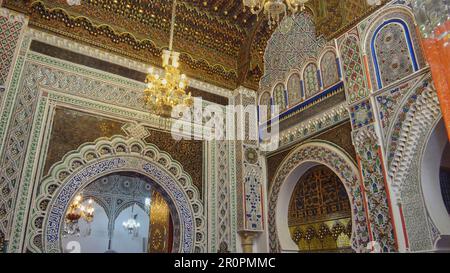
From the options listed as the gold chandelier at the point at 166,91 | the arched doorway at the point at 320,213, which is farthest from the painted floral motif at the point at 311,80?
the gold chandelier at the point at 166,91

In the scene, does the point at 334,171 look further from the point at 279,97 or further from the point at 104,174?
the point at 104,174

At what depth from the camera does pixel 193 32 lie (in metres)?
5.78

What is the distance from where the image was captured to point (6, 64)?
4043mm

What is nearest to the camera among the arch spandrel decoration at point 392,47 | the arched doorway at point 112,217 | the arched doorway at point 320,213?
the arch spandrel decoration at point 392,47

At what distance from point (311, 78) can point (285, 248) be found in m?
2.45

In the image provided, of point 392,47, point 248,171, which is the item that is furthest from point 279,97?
point 392,47

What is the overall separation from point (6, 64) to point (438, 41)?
14.9ft

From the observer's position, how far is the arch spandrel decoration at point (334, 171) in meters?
3.86

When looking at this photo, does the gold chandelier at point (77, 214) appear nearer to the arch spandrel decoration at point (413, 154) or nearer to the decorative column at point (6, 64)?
the decorative column at point (6, 64)

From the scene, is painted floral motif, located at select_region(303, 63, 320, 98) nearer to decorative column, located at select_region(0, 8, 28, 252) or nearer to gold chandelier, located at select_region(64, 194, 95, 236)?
decorative column, located at select_region(0, 8, 28, 252)

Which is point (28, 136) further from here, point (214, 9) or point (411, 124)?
point (411, 124)

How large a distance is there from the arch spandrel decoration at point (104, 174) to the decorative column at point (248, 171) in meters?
0.63

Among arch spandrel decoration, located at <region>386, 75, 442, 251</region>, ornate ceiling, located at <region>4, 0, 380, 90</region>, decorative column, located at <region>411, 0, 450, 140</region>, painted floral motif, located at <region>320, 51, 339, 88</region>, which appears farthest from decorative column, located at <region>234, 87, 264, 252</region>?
decorative column, located at <region>411, 0, 450, 140</region>
